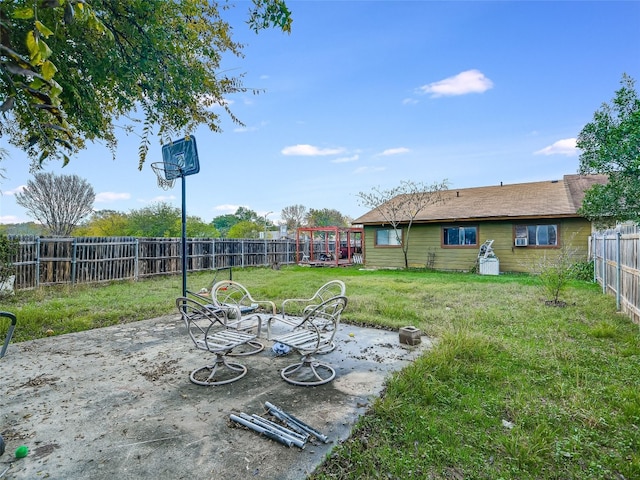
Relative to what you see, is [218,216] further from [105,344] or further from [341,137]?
[105,344]

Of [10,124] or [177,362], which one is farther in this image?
[10,124]

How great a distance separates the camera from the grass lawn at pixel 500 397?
200cm

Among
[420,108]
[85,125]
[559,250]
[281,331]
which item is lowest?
[281,331]

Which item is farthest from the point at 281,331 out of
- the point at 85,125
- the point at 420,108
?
the point at 420,108

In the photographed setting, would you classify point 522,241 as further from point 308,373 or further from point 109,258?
point 109,258

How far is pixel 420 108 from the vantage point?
11805 millimetres

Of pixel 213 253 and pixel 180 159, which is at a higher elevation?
pixel 180 159

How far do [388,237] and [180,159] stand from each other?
1211cm

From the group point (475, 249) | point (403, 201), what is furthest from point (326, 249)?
point (475, 249)

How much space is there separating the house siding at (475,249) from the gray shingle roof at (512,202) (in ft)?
1.47

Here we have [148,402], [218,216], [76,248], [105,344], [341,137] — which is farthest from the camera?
[218,216]

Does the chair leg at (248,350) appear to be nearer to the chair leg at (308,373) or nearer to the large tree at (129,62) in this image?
the chair leg at (308,373)

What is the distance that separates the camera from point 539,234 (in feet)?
40.8

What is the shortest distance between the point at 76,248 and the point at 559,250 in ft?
51.6
